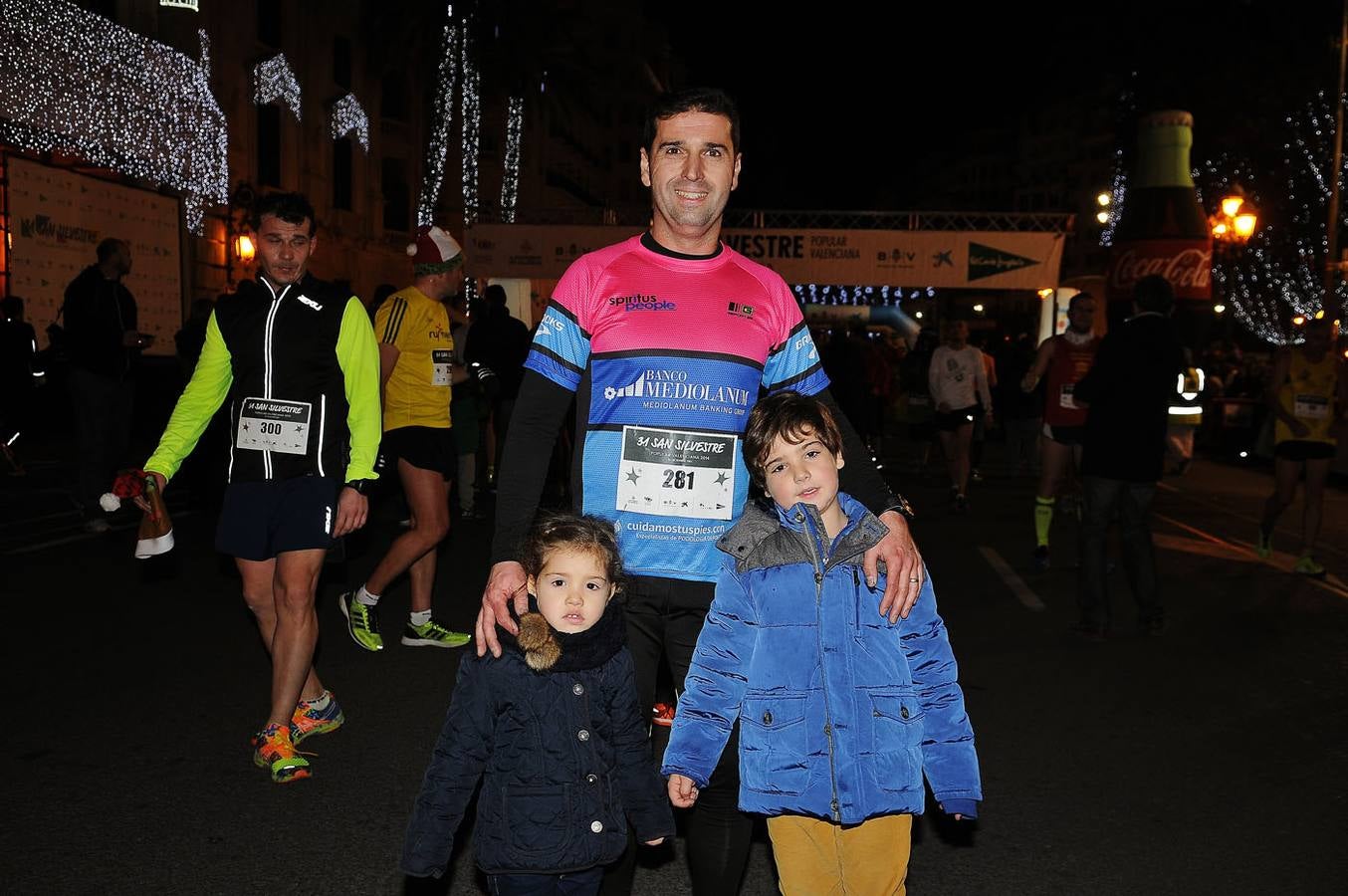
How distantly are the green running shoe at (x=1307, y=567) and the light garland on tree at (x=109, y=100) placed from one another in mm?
15815

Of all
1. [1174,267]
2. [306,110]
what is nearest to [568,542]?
[1174,267]

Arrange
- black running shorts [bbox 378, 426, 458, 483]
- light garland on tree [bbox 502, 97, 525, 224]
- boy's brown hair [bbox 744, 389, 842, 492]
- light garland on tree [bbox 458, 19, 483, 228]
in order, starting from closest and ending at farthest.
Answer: boy's brown hair [bbox 744, 389, 842, 492] → black running shorts [bbox 378, 426, 458, 483] → light garland on tree [bbox 458, 19, 483, 228] → light garland on tree [bbox 502, 97, 525, 224]

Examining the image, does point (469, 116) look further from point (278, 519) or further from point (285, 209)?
point (278, 519)

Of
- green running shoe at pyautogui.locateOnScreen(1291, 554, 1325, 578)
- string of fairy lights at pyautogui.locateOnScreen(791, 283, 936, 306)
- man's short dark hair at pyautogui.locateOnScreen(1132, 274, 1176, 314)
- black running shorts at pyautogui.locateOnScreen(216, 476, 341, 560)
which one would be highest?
string of fairy lights at pyautogui.locateOnScreen(791, 283, 936, 306)

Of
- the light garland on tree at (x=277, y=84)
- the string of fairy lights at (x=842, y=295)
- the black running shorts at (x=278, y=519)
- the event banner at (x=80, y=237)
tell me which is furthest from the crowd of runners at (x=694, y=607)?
the string of fairy lights at (x=842, y=295)

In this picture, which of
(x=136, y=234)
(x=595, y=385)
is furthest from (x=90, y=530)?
(x=136, y=234)

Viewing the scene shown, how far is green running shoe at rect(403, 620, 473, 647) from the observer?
7.07 meters

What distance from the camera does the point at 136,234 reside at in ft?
70.2

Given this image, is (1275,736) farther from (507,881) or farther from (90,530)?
(90,530)

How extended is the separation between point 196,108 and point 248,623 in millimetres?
19990

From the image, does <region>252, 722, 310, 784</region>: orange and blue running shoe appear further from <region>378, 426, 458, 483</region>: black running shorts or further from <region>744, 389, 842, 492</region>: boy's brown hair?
<region>744, 389, 842, 492</region>: boy's brown hair

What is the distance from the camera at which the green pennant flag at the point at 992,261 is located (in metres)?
26.8

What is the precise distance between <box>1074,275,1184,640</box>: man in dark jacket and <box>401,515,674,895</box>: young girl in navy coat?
17.1 ft

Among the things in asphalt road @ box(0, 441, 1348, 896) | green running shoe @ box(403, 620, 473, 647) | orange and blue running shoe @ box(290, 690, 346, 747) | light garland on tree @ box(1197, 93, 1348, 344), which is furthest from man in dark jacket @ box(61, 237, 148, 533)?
light garland on tree @ box(1197, 93, 1348, 344)
